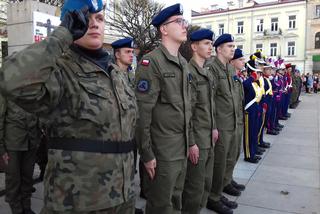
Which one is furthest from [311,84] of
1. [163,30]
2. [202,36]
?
[163,30]

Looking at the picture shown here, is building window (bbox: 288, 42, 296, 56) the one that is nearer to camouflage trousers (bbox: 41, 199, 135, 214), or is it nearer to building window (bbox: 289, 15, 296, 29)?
building window (bbox: 289, 15, 296, 29)

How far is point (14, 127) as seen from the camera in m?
3.55

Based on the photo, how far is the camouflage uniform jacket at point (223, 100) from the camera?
4.13 metres

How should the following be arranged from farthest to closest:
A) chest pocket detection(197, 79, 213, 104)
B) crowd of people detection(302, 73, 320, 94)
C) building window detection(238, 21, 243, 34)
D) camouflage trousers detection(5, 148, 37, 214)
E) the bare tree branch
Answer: building window detection(238, 21, 243, 34)
crowd of people detection(302, 73, 320, 94)
the bare tree branch
camouflage trousers detection(5, 148, 37, 214)
chest pocket detection(197, 79, 213, 104)

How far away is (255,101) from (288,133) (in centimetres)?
393

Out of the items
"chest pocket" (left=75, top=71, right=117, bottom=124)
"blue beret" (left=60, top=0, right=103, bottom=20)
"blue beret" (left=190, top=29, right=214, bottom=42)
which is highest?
"blue beret" (left=190, top=29, right=214, bottom=42)

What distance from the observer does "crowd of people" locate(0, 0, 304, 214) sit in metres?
1.64

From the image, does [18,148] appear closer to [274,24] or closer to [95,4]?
[95,4]

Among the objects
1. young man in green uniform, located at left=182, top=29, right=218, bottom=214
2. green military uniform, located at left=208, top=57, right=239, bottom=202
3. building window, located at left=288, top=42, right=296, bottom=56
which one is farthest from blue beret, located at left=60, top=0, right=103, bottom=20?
building window, located at left=288, top=42, right=296, bottom=56

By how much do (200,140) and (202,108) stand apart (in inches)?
13.1

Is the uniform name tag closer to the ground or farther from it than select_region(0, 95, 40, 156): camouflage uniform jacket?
farther from it

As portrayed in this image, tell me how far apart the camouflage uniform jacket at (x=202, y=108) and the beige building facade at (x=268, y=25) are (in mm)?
42226

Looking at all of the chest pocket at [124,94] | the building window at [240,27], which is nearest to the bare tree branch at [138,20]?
the chest pocket at [124,94]

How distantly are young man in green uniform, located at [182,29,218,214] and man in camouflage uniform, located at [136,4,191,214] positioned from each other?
318 mm
